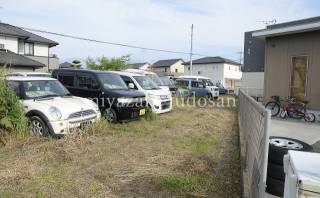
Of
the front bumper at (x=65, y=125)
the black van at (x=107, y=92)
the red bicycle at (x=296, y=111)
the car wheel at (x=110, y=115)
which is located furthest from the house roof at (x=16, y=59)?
the red bicycle at (x=296, y=111)

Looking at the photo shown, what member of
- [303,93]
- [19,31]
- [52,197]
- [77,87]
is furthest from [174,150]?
[19,31]

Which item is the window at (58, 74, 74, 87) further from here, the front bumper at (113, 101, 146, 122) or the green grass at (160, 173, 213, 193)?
the green grass at (160, 173, 213, 193)

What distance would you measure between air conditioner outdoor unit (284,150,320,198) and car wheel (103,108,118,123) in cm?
726

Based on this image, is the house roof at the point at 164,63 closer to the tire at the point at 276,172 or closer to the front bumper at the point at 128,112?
the front bumper at the point at 128,112

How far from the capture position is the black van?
921 centimetres

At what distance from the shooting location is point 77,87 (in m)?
9.99

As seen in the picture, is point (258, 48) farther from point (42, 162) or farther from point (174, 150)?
point (42, 162)

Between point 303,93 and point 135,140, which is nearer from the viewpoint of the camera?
point 135,140

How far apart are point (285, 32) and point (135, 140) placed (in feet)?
26.5

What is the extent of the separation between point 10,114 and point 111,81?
12.6 ft

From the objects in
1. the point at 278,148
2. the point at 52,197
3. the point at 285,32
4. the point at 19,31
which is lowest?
the point at 52,197

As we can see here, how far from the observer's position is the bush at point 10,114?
21.7 ft

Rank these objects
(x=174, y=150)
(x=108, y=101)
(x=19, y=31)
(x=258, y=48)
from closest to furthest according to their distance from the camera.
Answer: (x=174, y=150) → (x=108, y=101) → (x=258, y=48) → (x=19, y=31)

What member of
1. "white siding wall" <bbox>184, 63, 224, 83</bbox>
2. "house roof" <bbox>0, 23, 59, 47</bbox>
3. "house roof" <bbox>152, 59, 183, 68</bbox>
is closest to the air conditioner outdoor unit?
"house roof" <bbox>0, 23, 59, 47</bbox>
